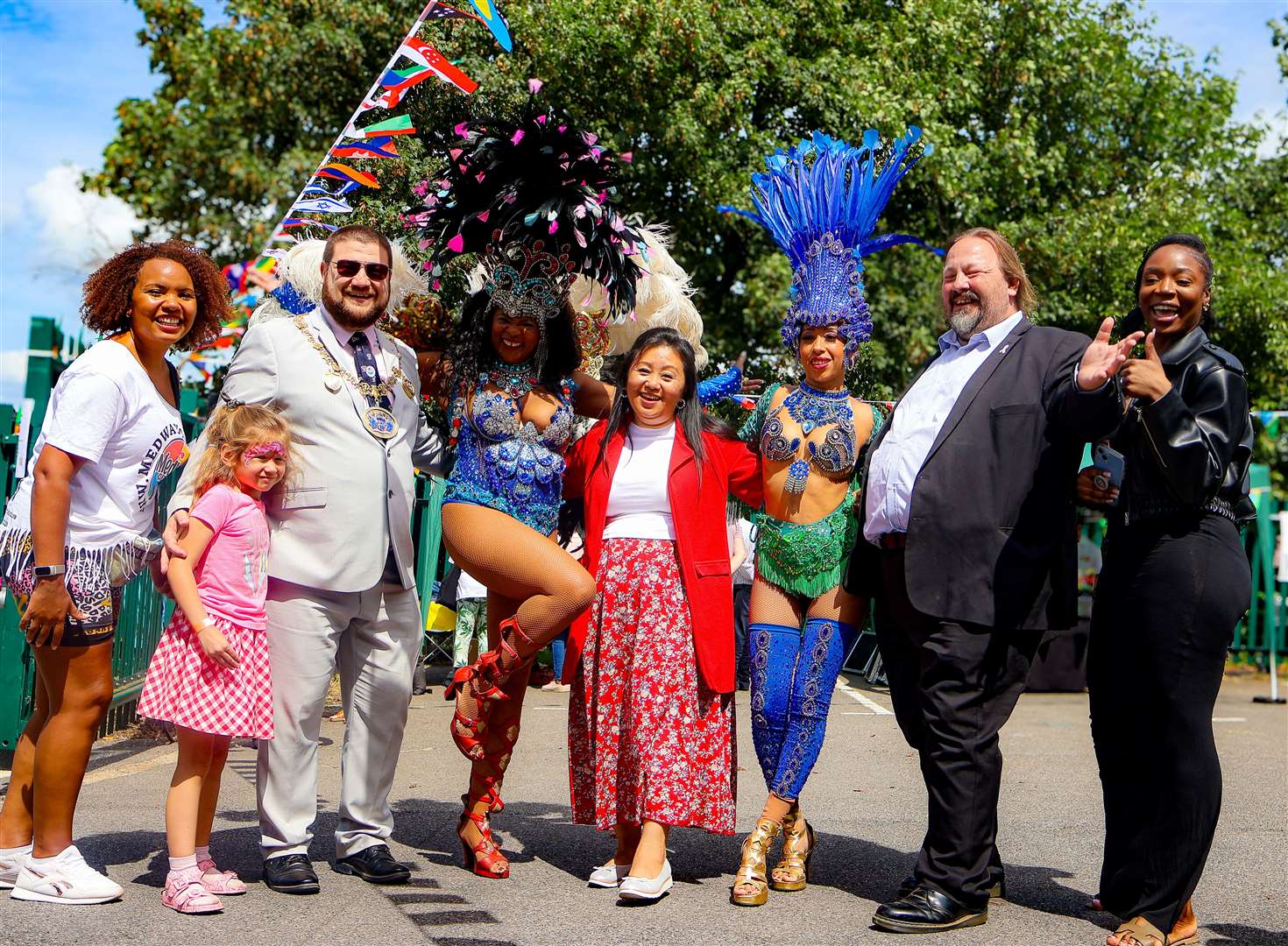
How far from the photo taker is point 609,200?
15.7 ft

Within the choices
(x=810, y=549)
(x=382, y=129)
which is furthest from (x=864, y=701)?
(x=810, y=549)

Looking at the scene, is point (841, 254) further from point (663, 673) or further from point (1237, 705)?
point (1237, 705)

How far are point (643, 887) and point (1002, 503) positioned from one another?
1698 millimetres

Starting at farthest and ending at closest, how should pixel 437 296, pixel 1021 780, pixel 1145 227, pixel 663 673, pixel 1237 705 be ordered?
1. pixel 1145 227
2. pixel 1237 705
3. pixel 1021 780
4. pixel 437 296
5. pixel 663 673

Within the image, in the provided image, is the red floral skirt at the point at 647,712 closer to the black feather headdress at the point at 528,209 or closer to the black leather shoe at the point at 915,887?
the black leather shoe at the point at 915,887

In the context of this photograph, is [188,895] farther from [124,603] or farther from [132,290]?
[124,603]

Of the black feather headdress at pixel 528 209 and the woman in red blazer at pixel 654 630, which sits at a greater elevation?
the black feather headdress at pixel 528 209

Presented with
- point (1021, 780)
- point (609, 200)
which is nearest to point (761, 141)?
point (1021, 780)

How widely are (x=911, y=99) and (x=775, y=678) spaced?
13.5 meters

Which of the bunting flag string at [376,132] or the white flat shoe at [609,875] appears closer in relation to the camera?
the white flat shoe at [609,875]

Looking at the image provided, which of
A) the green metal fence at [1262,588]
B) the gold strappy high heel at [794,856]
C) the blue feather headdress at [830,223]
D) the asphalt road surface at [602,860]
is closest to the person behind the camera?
the asphalt road surface at [602,860]

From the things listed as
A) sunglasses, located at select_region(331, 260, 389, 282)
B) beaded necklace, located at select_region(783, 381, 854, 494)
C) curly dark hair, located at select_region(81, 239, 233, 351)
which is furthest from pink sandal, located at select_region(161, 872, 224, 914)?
beaded necklace, located at select_region(783, 381, 854, 494)

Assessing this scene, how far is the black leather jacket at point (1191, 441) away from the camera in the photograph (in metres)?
3.75

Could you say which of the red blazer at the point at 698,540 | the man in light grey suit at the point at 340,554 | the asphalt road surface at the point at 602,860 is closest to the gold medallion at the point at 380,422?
the man in light grey suit at the point at 340,554
